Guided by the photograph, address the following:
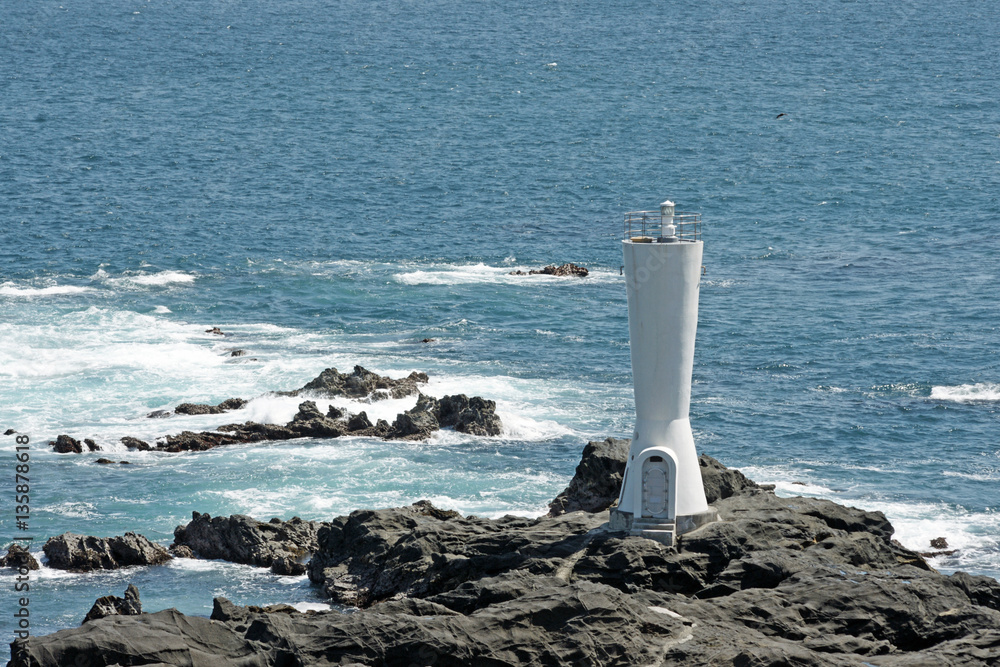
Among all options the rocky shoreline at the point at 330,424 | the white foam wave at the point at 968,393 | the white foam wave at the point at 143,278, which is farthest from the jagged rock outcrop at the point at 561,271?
the rocky shoreline at the point at 330,424

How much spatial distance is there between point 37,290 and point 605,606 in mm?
41886

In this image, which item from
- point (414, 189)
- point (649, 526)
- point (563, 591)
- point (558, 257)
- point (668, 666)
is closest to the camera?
point (668, 666)

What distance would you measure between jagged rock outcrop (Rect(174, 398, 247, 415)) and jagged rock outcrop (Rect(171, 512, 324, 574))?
Answer: 10.5 m

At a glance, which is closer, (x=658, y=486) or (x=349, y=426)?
(x=658, y=486)

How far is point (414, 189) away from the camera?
2965 inches

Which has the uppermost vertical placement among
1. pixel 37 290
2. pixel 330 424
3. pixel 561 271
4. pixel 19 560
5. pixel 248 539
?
pixel 561 271

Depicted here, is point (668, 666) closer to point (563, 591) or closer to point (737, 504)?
point (563, 591)

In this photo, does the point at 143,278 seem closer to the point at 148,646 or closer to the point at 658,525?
the point at 658,525

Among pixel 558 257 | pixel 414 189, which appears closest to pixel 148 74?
pixel 414 189

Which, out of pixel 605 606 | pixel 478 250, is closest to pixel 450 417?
pixel 605 606

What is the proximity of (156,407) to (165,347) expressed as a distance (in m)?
7.00

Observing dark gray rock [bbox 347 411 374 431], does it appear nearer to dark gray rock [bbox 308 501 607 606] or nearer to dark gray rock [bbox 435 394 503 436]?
dark gray rock [bbox 435 394 503 436]

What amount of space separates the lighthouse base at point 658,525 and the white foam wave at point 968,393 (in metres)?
21.3

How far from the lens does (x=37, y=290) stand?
54125 millimetres
